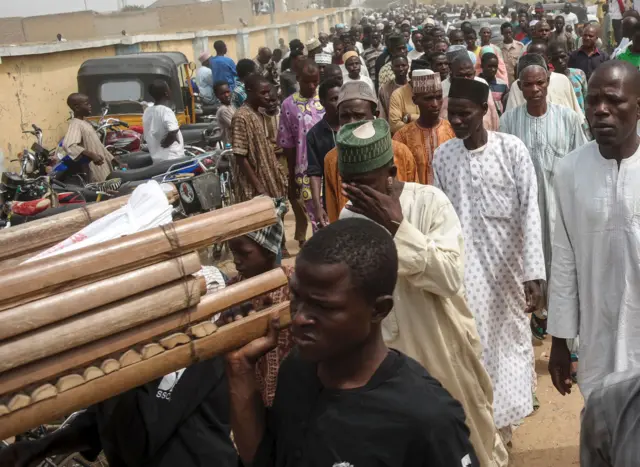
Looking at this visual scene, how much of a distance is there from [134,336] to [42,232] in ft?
Result: 1.88

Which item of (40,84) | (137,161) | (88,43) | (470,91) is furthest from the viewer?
(88,43)

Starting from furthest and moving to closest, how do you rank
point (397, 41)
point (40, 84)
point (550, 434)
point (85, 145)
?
point (40, 84) → point (397, 41) → point (85, 145) → point (550, 434)

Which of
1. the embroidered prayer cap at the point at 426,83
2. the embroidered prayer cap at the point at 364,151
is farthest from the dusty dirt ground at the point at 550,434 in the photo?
the embroidered prayer cap at the point at 364,151

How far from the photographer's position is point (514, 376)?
4.23 metres

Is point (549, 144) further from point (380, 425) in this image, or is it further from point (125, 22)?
Result: point (125, 22)

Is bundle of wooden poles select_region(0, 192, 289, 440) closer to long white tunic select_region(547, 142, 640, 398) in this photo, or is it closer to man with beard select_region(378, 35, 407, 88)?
long white tunic select_region(547, 142, 640, 398)

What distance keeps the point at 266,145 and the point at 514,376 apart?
3.49 metres

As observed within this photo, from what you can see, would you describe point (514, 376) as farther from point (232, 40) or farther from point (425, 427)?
point (232, 40)

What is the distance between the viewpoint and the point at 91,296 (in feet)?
5.41

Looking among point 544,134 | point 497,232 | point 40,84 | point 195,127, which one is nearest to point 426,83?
point 544,134

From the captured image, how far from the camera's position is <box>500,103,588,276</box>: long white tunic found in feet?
17.8

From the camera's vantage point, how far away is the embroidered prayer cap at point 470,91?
14.1ft

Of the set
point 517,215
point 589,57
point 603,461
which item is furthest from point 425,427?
point 589,57

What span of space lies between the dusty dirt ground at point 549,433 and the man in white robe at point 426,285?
131 centimetres
